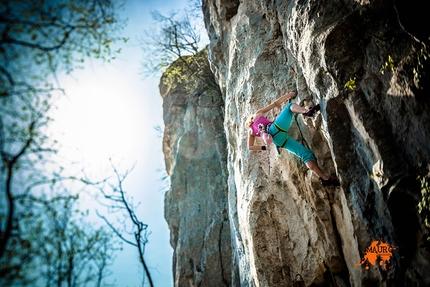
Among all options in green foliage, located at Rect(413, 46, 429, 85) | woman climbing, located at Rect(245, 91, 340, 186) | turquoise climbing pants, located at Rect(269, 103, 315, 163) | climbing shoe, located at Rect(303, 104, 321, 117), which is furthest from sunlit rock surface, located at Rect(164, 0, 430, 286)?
turquoise climbing pants, located at Rect(269, 103, 315, 163)

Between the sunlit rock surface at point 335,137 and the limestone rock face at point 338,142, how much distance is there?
0.06 feet

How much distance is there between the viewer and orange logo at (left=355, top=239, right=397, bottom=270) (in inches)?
155

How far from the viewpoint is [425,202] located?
337cm

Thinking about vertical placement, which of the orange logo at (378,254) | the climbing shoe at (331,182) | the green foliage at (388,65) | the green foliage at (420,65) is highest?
the green foliage at (388,65)

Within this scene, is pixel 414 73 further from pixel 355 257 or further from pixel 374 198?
pixel 355 257

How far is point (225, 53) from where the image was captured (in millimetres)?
10375

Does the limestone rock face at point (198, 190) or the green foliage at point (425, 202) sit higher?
the limestone rock face at point (198, 190)

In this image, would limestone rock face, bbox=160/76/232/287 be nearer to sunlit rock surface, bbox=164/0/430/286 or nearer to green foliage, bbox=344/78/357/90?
sunlit rock surface, bbox=164/0/430/286

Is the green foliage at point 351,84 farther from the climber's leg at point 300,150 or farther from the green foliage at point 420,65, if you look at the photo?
the climber's leg at point 300,150

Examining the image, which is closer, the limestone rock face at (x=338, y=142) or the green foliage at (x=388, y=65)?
the limestone rock face at (x=338, y=142)

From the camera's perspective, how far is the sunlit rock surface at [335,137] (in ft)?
11.7

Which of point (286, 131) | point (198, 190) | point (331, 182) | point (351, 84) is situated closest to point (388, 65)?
point (351, 84)

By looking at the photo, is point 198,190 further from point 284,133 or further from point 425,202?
point 425,202

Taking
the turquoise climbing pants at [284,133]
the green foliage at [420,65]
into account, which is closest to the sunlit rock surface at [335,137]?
the green foliage at [420,65]
